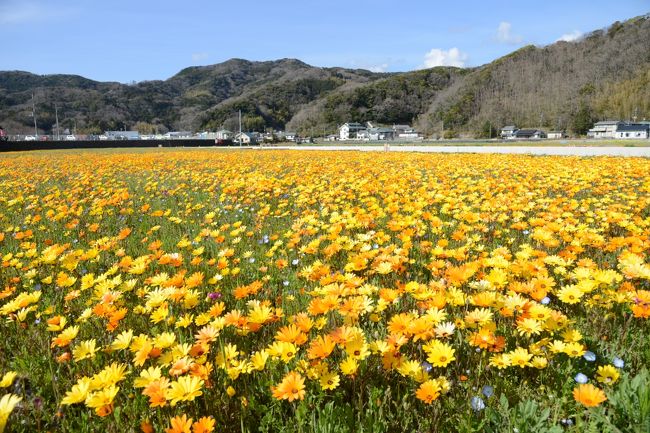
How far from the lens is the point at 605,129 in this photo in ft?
302

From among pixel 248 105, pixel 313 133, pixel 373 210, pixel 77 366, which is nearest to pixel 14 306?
pixel 77 366

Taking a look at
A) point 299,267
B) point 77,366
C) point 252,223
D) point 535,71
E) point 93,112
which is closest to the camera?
point 77,366

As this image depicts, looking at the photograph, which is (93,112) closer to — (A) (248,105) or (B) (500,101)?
(A) (248,105)

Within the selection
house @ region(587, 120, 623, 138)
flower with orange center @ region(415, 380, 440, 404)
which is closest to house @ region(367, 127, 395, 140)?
house @ region(587, 120, 623, 138)

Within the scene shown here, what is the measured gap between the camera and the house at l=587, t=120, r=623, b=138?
8962 centimetres

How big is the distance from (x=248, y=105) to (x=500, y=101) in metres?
109

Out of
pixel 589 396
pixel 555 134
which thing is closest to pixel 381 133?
pixel 555 134

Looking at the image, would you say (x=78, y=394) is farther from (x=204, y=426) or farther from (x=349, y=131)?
(x=349, y=131)

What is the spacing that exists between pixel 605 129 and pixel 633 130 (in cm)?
596

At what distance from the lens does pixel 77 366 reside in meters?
1.91

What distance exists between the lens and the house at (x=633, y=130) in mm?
90062

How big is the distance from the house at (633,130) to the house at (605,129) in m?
0.78

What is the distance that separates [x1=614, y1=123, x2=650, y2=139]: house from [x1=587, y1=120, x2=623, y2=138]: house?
2.56 feet

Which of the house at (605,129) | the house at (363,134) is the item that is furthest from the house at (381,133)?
the house at (605,129)
